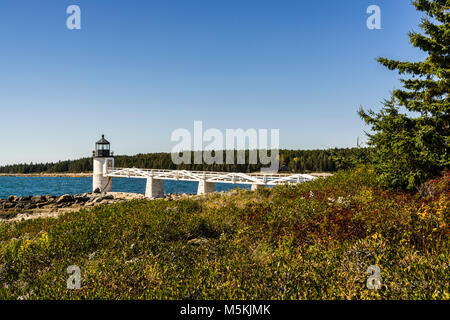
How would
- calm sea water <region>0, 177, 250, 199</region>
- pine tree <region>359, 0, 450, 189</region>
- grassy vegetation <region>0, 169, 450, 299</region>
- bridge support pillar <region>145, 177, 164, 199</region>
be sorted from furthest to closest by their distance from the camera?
calm sea water <region>0, 177, 250, 199</region>, bridge support pillar <region>145, 177, 164, 199</region>, pine tree <region>359, 0, 450, 189</region>, grassy vegetation <region>0, 169, 450, 299</region>

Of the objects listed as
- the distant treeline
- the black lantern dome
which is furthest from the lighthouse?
the distant treeline

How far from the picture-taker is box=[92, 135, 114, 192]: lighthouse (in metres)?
36.6

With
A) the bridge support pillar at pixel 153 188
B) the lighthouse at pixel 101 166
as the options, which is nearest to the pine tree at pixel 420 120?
the bridge support pillar at pixel 153 188

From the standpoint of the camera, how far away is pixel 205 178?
2686 centimetres

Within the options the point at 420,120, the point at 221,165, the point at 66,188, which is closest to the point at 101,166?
the point at 66,188

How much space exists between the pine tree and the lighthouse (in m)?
33.2

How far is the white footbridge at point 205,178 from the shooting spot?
72.8 feet

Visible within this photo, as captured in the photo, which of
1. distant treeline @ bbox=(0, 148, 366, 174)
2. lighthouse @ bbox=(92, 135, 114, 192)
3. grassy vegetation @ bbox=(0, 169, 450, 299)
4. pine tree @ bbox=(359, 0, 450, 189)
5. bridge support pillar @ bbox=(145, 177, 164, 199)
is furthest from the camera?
distant treeline @ bbox=(0, 148, 366, 174)

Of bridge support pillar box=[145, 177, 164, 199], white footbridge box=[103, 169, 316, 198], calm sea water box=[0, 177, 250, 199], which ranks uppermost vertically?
white footbridge box=[103, 169, 316, 198]

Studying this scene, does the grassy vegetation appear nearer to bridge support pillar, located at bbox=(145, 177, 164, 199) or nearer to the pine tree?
the pine tree

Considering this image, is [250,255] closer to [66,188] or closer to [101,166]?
[101,166]

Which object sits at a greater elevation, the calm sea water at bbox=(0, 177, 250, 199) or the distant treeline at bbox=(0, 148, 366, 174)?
the distant treeline at bbox=(0, 148, 366, 174)

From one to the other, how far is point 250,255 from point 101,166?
36.8 metres
